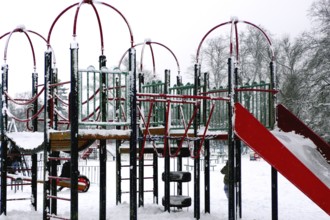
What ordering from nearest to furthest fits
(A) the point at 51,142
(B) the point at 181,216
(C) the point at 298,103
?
(A) the point at 51,142
(B) the point at 181,216
(C) the point at 298,103

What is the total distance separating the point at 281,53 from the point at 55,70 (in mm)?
39481

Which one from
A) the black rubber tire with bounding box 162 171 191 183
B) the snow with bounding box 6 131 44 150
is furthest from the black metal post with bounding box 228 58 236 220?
the snow with bounding box 6 131 44 150

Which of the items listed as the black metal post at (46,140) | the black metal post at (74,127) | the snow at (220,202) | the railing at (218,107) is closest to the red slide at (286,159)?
the snow at (220,202)

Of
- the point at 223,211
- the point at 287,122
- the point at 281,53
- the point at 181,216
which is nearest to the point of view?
the point at 287,122

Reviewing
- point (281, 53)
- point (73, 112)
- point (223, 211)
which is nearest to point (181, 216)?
point (223, 211)

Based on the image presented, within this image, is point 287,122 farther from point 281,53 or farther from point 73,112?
point 281,53

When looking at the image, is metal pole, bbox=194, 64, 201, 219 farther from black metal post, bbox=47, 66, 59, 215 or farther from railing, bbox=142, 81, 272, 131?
black metal post, bbox=47, 66, 59, 215

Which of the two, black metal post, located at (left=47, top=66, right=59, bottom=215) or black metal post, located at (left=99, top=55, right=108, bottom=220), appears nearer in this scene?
black metal post, located at (left=99, top=55, right=108, bottom=220)

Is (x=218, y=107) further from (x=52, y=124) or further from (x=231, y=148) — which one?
(x=52, y=124)

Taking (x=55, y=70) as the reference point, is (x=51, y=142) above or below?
below

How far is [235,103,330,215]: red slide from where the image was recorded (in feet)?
23.1

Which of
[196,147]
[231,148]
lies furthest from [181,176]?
[231,148]

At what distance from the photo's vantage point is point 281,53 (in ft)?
154

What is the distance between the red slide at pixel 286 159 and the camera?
7.04 meters
